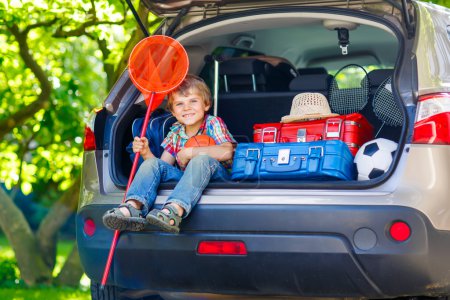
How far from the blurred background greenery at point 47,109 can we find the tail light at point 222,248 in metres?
3.75

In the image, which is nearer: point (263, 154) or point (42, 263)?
point (263, 154)

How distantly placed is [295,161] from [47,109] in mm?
5772

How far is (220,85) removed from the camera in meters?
6.14

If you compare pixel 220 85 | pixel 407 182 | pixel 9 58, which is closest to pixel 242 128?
pixel 220 85

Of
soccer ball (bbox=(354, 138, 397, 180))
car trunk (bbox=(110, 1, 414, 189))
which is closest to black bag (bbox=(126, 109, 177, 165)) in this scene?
car trunk (bbox=(110, 1, 414, 189))

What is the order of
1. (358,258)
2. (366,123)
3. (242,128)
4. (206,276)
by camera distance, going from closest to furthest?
(358,258)
(206,276)
(366,123)
(242,128)

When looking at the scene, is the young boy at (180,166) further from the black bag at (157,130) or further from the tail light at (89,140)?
the tail light at (89,140)

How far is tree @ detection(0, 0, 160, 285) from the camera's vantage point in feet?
29.9

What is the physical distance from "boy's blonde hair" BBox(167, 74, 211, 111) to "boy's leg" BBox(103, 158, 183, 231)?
0.52 m

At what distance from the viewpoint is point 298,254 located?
4465mm

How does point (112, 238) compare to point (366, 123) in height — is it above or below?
below

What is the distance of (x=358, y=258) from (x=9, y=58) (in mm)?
6040

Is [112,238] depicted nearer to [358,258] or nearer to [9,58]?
[358,258]

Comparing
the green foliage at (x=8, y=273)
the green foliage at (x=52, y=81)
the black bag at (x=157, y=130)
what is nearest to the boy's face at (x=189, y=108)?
the black bag at (x=157, y=130)
